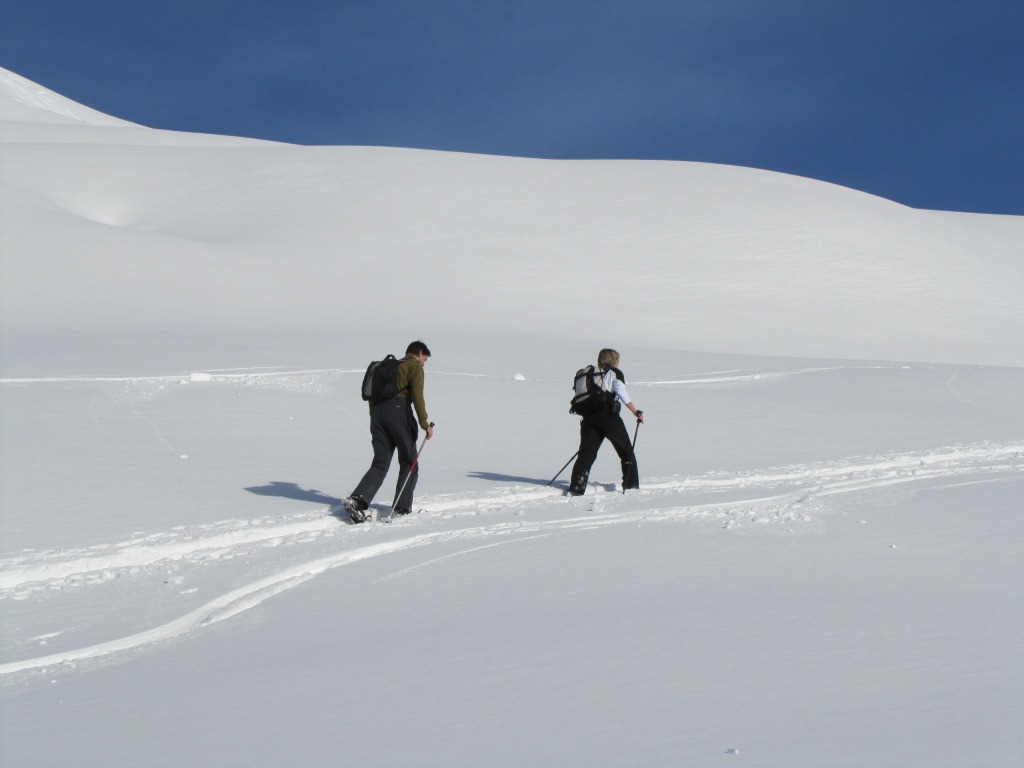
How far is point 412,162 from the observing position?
3303cm

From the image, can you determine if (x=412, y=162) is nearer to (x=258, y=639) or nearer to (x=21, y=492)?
(x=21, y=492)

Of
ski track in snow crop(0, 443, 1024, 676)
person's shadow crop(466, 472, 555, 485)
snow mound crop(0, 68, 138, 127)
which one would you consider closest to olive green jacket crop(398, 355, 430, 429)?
ski track in snow crop(0, 443, 1024, 676)

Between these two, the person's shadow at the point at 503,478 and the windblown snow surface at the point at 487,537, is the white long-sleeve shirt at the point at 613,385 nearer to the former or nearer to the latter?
the windblown snow surface at the point at 487,537

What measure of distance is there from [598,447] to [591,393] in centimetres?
47

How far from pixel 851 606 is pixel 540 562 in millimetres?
1863

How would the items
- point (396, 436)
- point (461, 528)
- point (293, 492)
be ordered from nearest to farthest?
1. point (461, 528)
2. point (396, 436)
3. point (293, 492)

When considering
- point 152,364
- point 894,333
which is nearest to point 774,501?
point 152,364

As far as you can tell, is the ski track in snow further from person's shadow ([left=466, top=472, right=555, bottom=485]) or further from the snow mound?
the snow mound

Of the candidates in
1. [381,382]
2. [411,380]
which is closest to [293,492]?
[381,382]

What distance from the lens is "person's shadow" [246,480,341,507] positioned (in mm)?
7402

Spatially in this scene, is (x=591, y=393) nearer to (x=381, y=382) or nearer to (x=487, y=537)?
(x=381, y=382)

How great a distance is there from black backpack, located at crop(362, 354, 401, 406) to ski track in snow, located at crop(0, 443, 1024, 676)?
0.92m

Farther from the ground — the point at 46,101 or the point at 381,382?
the point at 46,101

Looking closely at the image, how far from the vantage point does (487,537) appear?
6270 millimetres
